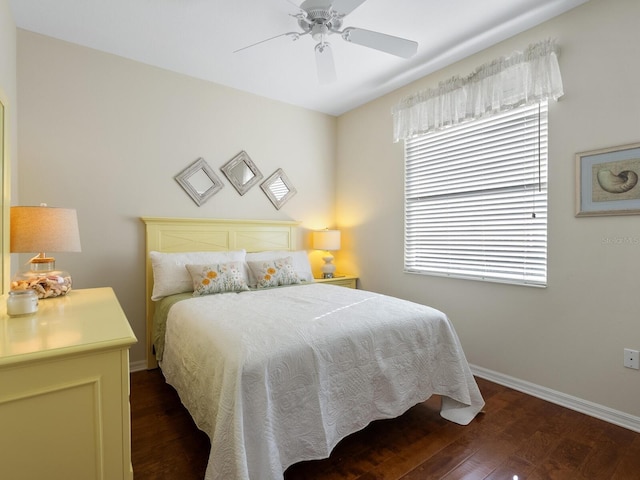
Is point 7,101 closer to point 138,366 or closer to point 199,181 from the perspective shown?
point 199,181

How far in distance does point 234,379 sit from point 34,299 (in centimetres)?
93

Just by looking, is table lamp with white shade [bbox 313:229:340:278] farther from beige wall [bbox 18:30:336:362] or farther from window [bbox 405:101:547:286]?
window [bbox 405:101:547:286]

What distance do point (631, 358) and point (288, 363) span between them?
210 centimetres

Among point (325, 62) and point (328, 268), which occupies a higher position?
point (325, 62)

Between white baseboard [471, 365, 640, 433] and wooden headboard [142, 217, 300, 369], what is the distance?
7.46 ft

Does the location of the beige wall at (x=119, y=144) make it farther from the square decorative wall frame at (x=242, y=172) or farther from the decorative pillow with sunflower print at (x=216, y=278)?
the decorative pillow with sunflower print at (x=216, y=278)

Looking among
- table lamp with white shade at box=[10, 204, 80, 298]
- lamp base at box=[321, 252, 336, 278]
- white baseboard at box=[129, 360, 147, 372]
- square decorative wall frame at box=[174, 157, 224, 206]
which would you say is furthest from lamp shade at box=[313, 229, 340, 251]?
table lamp with white shade at box=[10, 204, 80, 298]

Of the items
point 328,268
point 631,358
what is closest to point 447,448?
point 631,358

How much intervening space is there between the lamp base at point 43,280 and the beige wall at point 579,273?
288 cm

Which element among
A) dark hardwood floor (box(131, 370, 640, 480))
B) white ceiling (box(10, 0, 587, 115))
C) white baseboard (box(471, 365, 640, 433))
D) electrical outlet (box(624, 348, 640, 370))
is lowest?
dark hardwood floor (box(131, 370, 640, 480))

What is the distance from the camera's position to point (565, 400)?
2.25 meters

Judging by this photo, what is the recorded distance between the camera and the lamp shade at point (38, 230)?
1.74 meters

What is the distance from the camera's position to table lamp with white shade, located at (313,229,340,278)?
3.77 meters

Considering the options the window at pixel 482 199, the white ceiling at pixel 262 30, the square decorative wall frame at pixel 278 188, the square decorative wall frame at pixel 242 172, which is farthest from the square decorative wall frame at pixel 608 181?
the square decorative wall frame at pixel 242 172
